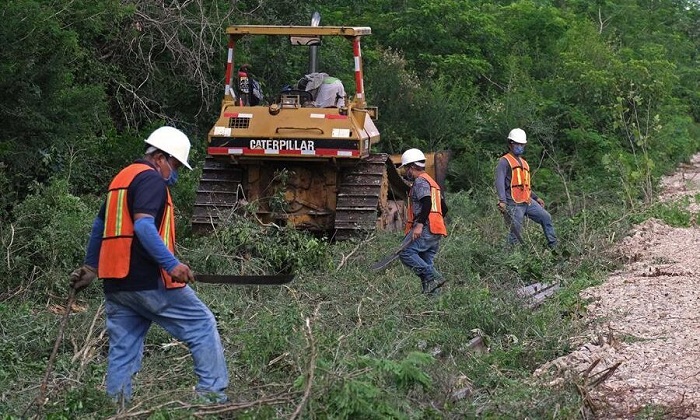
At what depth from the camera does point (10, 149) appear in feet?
39.3

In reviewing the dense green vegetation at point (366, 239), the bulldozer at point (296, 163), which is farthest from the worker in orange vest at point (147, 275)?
the bulldozer at point (296, 163)

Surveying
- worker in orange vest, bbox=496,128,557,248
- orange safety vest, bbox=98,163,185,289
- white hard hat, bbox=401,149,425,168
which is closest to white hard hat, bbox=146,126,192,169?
orange safety vest, bbox=98,163,185,289

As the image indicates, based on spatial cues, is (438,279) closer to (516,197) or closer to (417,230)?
(417,230)

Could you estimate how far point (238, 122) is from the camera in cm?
1328

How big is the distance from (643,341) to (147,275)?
4051 mm

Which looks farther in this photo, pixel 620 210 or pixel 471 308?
pixel 620 210

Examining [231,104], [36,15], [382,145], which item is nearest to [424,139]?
[382,145]

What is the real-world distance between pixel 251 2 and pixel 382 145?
3245 mm

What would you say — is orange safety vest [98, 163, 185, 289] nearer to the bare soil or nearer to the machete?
the bare soil

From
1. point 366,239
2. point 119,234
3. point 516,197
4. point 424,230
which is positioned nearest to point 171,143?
point 119,234

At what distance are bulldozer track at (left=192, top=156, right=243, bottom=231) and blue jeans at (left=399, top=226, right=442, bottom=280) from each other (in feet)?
7.70

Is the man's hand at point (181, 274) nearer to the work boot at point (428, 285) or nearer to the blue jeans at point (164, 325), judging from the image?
the blue jeans at point (164, 325)

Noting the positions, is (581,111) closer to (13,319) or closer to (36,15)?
(36,15)

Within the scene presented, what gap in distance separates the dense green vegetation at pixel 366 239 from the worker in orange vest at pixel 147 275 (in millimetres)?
217
